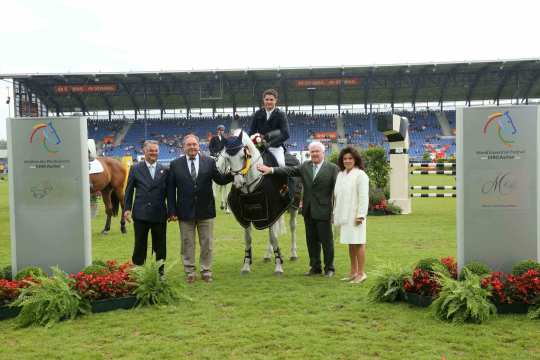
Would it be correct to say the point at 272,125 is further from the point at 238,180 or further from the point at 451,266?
the point at 451,266

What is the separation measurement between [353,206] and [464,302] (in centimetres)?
202

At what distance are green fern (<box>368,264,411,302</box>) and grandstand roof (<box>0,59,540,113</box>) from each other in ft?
129

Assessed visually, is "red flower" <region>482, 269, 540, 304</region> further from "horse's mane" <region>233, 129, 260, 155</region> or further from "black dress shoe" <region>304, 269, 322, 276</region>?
"horse's mane" <region>233, 129, 260, 155</region>

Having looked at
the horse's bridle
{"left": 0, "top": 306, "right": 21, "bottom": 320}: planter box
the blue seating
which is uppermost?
the blue seating

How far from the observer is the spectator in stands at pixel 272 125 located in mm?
7566

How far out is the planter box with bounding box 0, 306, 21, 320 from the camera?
525 centimetres

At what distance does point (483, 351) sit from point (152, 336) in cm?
276

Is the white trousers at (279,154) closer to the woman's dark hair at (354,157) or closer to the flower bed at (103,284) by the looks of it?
the woman's dark hair at (354,157)

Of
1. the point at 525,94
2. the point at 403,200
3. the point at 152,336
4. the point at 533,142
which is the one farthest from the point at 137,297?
the point at 525,94

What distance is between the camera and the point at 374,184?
52.1 feet

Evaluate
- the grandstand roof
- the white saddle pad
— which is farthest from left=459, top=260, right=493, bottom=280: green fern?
the grandstand roof

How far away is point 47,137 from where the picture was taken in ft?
19.2

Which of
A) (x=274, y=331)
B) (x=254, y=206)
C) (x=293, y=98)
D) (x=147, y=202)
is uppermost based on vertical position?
(x=293, y=98)

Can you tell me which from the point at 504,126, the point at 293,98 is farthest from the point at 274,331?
the point at 293,98
